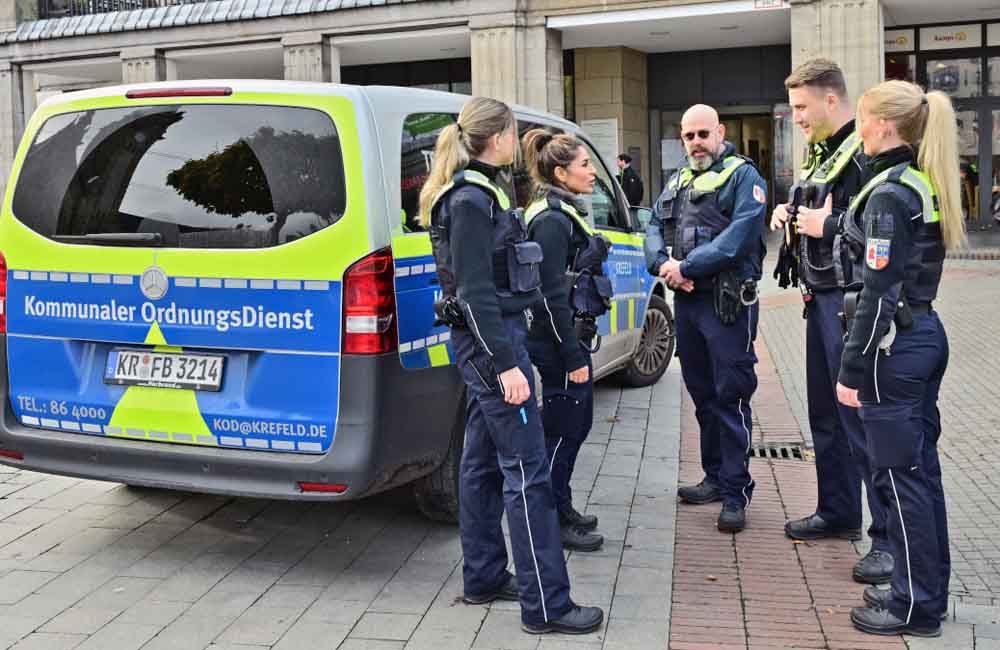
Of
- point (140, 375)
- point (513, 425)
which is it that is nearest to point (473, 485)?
point (513, 425)

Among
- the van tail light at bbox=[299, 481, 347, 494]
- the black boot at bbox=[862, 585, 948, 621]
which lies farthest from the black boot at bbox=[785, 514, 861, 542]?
the van tail light at bbox=[299, 481, 347, 494]

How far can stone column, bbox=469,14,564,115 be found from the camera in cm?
2236

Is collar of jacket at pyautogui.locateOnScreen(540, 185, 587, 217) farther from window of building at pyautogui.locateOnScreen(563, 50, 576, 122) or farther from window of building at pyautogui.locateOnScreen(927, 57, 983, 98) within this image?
window of building at pyautogui.locateOnScreen(563, 50, 576, 122)

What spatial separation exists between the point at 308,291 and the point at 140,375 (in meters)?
0.83

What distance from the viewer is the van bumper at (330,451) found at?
4.42 metres

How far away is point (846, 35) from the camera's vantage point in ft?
66.4

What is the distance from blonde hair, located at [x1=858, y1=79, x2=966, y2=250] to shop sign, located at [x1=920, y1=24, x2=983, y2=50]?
20.1 m

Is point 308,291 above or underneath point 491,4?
underneath

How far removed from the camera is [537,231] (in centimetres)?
477

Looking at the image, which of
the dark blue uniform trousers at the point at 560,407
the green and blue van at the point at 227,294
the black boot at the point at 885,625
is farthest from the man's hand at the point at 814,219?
the black boot at the point at 885,625

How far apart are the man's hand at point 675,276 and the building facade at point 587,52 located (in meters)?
16.0

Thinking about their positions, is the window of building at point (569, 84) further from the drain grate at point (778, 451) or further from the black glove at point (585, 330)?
the black glove at point (585, 330)

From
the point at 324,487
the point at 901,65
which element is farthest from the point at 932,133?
the point at 901,65

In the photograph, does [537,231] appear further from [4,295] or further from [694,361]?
[4,295]
